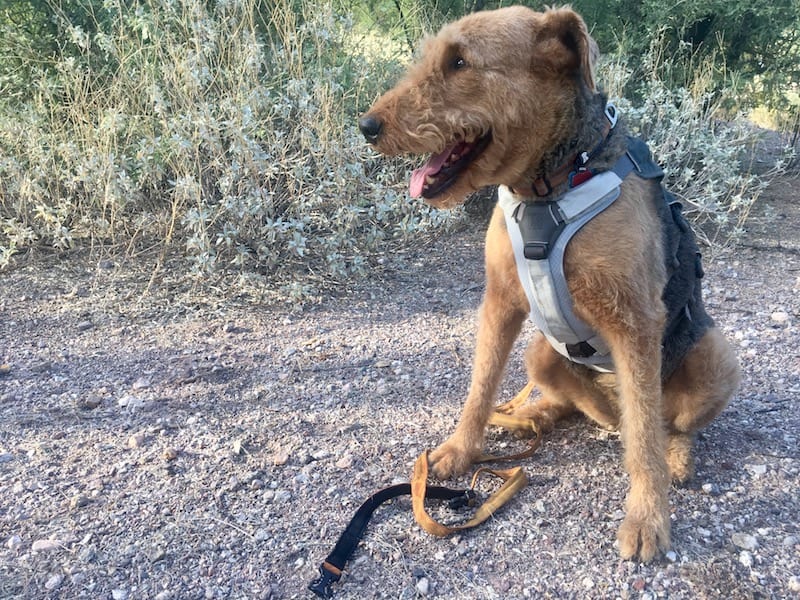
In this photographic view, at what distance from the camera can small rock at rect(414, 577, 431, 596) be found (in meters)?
2.01

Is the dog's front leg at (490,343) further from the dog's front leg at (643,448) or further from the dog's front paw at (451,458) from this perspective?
the dog's front leg at (643,448)

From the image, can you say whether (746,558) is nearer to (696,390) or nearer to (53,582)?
(696,390)

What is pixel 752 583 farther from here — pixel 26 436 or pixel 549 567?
pixel 26 436

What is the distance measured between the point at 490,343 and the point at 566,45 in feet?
3.66

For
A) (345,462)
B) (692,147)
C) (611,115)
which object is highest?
(611,115)

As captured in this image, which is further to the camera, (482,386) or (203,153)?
(203,153)

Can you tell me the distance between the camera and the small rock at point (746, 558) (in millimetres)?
2109

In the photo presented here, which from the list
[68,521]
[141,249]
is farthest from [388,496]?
[141,249]

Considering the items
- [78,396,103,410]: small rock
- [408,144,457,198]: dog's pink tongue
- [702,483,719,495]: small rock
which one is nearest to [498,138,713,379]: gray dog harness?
[408,144,457,198]: dog's pink tongue

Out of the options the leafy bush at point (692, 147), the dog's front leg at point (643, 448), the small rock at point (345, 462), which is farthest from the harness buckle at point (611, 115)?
the leafy bush at point (692, 147)

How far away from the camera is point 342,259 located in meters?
4.30

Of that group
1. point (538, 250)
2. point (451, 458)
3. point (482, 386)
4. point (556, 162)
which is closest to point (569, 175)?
point (556, 162)

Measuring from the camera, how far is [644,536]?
2.15 metres

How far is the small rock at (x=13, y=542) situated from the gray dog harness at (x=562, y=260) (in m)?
1.90
